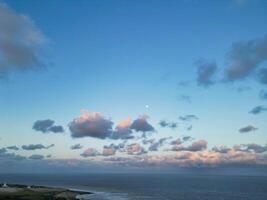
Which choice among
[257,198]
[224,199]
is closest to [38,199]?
[224,199]

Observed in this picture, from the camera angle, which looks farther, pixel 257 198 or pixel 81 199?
pixel 257 198

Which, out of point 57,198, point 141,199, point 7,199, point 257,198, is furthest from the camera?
point 257,198

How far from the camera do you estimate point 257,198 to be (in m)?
153

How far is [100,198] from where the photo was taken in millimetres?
142250

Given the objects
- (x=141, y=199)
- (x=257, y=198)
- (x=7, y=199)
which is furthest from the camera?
(x=257, y=198)

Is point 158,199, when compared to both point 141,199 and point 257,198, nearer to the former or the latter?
point 141,199

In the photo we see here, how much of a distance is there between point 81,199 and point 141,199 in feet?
79.5

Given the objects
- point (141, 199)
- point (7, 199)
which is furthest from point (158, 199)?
point (7, 199)

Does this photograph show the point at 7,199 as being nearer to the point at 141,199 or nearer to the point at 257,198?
the point at 141,199

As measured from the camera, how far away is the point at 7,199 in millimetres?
113562

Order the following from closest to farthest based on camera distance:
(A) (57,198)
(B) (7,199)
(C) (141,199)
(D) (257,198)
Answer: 1. (B) (7,199)
2. (A) (57,198)
3. (C) (141,199)
4. (D) (257,198)

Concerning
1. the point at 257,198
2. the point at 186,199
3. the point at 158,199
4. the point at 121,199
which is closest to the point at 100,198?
the point at 121,199

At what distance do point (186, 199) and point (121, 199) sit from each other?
1025 inches

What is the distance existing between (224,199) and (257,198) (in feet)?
59.8
